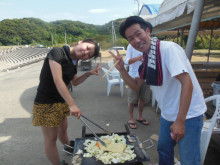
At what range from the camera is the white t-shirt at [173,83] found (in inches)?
49.7

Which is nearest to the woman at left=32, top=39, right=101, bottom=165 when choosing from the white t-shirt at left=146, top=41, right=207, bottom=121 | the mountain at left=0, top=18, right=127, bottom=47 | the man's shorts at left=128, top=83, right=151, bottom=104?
the white t-shirt at left=146, top=41, right=207, bottom=121

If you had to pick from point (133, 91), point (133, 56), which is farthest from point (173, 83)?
point (133, 91)

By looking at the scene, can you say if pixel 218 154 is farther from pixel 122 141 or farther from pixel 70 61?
pixel 70 61

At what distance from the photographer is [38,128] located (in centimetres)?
365

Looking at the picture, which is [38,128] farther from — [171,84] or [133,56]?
[171,84]

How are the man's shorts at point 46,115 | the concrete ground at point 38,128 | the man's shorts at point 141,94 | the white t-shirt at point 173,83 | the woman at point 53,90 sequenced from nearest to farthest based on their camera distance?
the white t-shirt at point 173,83 < the woman at point 53,90 < the man's shorts at point 46,115 < the concrete ground at point 38,128 < the man's shorts at point 141,94

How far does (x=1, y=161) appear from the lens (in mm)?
2641

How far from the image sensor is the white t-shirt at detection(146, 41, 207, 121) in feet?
4.14

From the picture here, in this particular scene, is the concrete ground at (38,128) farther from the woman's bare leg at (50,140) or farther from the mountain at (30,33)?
the mountain at (30,33)

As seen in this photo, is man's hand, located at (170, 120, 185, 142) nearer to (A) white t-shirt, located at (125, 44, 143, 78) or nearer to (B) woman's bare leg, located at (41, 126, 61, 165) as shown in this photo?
(B) woman's bare leg, located at (41, 126, 61, 165)

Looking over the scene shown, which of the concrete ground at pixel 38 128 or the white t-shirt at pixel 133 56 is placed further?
the white t-shirt at pixel 133 56

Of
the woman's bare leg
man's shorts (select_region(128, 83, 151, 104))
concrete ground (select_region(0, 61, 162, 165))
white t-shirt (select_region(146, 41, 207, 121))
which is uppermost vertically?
white t-shirt (select_region(146, 41, 207, 121))

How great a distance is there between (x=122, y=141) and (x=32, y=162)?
63.3 inches

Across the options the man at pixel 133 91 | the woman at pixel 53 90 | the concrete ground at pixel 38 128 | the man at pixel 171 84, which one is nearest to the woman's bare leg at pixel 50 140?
the woman at pixel 53 90
